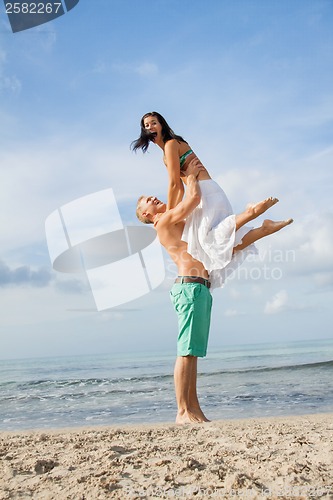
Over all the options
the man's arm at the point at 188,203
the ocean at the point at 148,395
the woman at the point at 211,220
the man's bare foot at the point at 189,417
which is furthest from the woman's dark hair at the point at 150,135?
the ocean at the point at 148,395

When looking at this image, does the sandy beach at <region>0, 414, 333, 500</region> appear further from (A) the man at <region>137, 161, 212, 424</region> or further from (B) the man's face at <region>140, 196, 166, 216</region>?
(B) the man's face at <region>140, 196, 166, 216</region>

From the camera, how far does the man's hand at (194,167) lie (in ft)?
16.0

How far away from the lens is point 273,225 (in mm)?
4625

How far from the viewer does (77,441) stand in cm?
359

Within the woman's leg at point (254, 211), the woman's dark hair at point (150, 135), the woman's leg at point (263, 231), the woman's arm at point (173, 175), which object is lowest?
the woman's leg at point (263, 231)

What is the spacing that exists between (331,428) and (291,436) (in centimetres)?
51

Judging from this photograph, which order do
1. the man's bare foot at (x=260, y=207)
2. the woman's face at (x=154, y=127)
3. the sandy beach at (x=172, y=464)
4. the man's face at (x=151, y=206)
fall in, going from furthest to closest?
the man's face at (x=151, y=206) < the woman's face at (x=154, y=127) < the man's bare foot at (x=260, y=207) < the sandy beach at (x=172, y=464)

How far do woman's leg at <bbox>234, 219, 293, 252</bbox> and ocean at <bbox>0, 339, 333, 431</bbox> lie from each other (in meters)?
2.93

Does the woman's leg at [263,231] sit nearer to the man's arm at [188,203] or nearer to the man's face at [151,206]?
the man's arm at [188,203]

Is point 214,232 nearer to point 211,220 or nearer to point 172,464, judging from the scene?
point 211,220

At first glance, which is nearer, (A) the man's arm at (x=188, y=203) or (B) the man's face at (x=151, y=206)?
(A) the man's arm at (x=188, y=203)

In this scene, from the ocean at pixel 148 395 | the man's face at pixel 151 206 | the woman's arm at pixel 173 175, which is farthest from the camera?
the ocean at pixel 148 395

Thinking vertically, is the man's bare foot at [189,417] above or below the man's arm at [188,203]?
below

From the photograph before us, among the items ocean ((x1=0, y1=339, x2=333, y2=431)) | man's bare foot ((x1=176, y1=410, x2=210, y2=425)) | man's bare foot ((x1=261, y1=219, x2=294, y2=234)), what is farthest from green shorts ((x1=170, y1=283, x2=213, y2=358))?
ocean ((x1=0, y1=339, x2=333, y2=431))
